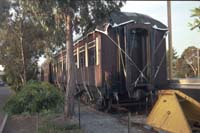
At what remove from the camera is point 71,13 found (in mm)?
13078

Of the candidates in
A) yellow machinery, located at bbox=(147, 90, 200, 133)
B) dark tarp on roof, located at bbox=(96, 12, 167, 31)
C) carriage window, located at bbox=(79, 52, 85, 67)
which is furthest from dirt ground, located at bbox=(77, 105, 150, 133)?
carriage window, located at bbox=(79, 52, 85, 67)

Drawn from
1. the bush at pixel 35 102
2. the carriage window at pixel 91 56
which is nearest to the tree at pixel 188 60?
the carriage window at pixel 91 56

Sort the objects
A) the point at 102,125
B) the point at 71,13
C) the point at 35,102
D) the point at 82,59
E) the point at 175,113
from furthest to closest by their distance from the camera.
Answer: the point at 82,59 → the point at 35,102 → the point at 71,13 → the point at 102,125 → the point at 175,113

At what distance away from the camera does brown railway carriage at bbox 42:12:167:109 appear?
50.5 feet

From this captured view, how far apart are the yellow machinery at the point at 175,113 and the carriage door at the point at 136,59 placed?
4.49 meters

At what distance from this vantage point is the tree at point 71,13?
40.2 feet

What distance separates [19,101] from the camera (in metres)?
15.9

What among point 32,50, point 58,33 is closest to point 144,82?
point 58,33

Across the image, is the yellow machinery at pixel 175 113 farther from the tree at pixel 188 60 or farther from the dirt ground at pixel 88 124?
the tree at pixel 188 60

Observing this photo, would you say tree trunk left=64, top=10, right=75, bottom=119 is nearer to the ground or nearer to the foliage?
the ground

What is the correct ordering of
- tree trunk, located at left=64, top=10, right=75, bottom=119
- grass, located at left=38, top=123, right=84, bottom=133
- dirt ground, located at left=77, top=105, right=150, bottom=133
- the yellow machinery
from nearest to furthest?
the yellow machinery, grass, located at left=38, top=123, right=84, bottom=133, dirt ground, located at left=77, top=105, right=150, bottom=133, tree trunk, located at left=64, top=10, right=75, bottom=119

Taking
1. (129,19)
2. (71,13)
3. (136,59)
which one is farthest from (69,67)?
(129,19)

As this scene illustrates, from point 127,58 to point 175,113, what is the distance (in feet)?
19.0

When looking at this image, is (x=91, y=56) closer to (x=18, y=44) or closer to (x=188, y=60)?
(x=18, y=44)
